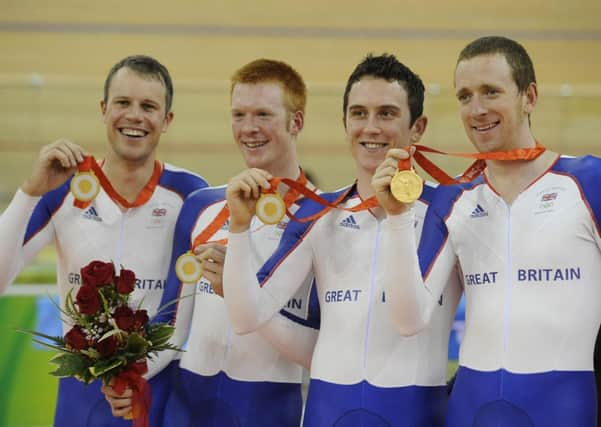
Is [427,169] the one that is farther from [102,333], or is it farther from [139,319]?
[102,333]

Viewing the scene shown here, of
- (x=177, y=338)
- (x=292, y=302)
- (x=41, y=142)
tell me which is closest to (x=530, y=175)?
(x=292, y=302)

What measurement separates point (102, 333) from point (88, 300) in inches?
3.9

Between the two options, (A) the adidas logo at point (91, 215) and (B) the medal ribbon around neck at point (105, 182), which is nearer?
(B) the medal ribbon around neck at point (105, 182)

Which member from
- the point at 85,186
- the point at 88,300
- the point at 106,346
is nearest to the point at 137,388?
the point at 106,346

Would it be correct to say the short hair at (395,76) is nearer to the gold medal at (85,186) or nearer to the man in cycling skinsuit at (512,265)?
the man in cycling skinsuit at (512,265)

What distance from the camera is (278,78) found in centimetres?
Answer: 282

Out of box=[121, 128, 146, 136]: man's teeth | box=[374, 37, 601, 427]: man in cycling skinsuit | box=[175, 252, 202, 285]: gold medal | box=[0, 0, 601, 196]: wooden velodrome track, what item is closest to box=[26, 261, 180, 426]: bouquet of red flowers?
box=[175, 252, 202, 285]: gold medal

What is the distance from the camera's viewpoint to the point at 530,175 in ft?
7.46

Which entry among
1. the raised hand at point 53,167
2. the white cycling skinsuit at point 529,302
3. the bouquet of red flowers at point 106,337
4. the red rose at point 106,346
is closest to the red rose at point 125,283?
the bouquet of red flowers at point 106,337

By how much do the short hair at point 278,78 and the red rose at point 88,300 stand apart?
2.81 feet

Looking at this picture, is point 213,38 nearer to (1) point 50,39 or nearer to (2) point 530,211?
(1) point 50,39

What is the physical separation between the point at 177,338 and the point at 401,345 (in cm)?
77

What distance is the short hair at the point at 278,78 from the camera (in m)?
2.80

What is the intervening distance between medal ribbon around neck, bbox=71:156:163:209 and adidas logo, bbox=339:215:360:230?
2.35 feet
